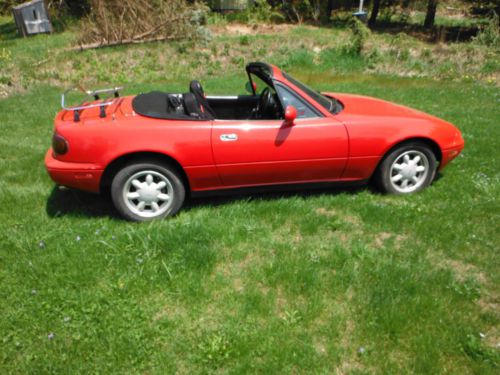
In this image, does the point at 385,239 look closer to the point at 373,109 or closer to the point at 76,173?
the point at 373,109

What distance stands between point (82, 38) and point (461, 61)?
12.0m

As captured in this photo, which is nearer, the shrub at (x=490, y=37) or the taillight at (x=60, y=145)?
the taillight at (x=60, y=145)

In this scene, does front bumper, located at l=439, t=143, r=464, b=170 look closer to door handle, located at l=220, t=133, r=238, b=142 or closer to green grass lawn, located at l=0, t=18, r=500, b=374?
green grass lawn, located at l=0, t=18, r=500, b=374

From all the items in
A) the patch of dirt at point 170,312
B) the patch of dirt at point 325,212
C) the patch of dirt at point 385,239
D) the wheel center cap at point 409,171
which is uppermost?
the wheel center cap at point 409,171

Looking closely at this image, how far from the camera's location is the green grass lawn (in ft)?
8.04

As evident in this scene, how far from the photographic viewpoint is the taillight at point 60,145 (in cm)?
355

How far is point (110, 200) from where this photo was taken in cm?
431

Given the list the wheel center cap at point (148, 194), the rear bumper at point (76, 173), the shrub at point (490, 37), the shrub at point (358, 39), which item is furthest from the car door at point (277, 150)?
the shrub at point (490, 37)

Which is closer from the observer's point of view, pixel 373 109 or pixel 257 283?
pixel 257 283

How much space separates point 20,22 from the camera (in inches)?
660

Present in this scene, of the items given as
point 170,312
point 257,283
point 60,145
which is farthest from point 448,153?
point 60,145

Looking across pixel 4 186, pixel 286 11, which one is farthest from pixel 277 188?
pixel 286 11

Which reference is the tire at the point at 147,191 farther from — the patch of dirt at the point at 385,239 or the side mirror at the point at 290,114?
the patch of dirt at the point at 385,239

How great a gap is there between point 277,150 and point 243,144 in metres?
0.33
